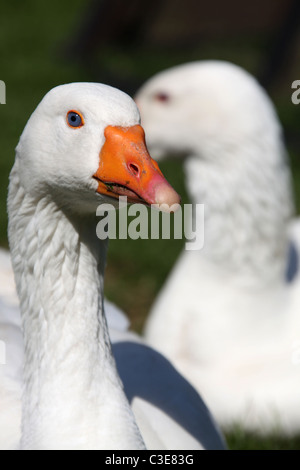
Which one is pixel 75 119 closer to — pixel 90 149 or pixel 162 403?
pixel 90 149

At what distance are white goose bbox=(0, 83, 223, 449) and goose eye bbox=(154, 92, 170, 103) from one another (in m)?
1.57

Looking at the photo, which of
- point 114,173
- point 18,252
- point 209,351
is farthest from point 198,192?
point 114,173

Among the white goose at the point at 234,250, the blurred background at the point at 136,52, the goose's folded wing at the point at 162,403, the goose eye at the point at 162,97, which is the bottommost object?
the goose's folded wing at the point at 162,403

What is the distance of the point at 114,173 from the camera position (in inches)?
79.6

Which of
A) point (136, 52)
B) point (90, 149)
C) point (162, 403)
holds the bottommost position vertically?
point (162, 403)

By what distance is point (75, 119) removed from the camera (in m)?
2.10

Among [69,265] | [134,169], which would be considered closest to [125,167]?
[134,169]

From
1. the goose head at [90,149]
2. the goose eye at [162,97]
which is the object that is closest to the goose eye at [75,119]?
the goose head at [90,149]

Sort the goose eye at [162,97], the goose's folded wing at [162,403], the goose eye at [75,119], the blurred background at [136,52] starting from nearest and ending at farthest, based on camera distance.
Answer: the goose eye at [75,119], the goose's folded wing at [162,403], the goose eye at [162,97], the blurred background at [136,52]

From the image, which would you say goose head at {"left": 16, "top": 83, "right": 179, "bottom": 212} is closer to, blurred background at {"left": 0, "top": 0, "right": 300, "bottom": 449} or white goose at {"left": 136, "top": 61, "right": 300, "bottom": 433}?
white goose at {"left": 136, "top": 61, "right": 300, "bottom": 433}

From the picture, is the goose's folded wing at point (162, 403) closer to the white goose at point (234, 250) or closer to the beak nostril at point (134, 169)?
the white goose at point (234, 250)

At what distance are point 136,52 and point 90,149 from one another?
28.1 ft

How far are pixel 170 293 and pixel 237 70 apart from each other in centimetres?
116

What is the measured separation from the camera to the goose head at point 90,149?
2.02 meters
